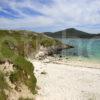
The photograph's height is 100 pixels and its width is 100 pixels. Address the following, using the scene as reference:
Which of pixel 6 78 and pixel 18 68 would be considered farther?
pixel 18 68

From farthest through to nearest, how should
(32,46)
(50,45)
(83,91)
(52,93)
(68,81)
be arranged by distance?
(50,45) < (32,46) < (68,81) < (83,91) < (52,93)

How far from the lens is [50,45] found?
55.6 m

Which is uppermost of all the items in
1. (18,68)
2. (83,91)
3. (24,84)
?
(18,68)

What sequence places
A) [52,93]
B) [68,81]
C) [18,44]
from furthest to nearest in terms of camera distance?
[18,44]
[68,81]
[52,93]

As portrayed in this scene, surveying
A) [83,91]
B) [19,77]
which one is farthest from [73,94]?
[19,77]

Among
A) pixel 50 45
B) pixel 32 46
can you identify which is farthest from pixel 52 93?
pixel 50 45

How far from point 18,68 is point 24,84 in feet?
3.37

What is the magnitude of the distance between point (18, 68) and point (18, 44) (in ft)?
85.4

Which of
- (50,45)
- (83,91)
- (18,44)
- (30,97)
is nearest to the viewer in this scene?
(30,97)

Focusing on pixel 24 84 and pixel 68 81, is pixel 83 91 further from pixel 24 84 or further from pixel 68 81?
pixel 24 84

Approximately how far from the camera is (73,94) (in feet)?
49.0

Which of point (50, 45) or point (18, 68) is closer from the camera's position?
point (18, 68)

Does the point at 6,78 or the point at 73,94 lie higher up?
the point at 6,78

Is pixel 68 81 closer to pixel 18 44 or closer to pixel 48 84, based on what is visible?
pixel 48 84
